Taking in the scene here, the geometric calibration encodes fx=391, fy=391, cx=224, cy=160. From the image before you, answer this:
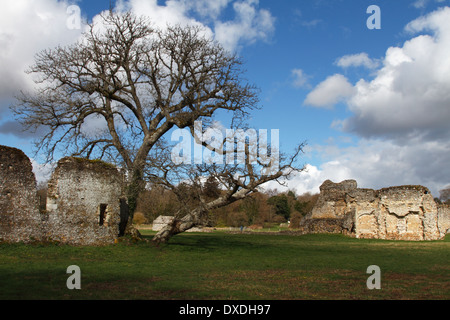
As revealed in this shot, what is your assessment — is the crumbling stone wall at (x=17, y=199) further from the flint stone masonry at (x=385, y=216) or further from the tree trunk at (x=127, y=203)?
the flint stone masonry at (x=385, y=216)

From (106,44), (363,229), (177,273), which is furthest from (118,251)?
(363,229)

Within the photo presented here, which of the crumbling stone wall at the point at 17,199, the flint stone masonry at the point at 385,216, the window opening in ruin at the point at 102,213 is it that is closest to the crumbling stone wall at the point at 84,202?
the window opening in ruin at the point at 102,213

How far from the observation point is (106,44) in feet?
74.4

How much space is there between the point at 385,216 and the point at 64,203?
24528 millimetres

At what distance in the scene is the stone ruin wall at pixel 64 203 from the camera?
15.5m

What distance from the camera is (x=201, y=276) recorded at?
10.6 m

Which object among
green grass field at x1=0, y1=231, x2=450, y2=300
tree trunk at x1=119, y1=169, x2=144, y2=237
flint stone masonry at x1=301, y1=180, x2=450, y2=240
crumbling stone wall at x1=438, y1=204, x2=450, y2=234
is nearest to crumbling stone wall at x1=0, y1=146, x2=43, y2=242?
green grass field at x1=0, y1=231, x2=450, y2=300

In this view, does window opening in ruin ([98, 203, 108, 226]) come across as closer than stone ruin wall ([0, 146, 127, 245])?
No

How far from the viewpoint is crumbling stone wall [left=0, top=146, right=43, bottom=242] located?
15.3 m

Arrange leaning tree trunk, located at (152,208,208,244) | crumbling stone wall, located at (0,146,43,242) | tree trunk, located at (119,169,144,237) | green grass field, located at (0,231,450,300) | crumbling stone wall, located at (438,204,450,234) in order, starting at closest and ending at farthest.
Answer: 1. green grass field, located at (0,231,450,300)
2. crumbling stone wall, located at (0,146,43,242)
3. leaning tree trunk, located at (152,208,208,244)
4. tree trunk, located at (119,169,144,237)
5. crumbling stone wall, located at (438,204,450,234)

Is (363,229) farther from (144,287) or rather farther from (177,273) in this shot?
(144,287)

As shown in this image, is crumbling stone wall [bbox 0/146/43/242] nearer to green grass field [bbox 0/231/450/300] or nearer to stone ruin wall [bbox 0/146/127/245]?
stone ruin wall [bbox 0/146/127/245]

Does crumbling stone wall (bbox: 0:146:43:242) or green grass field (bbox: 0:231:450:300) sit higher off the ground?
crumbling stone wall (bbox: 0:146:43:242)

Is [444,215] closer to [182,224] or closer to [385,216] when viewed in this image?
[385,216]
